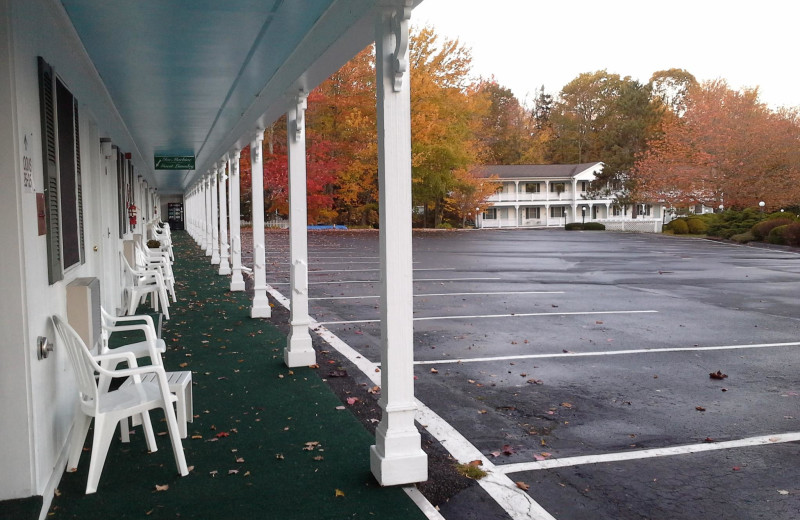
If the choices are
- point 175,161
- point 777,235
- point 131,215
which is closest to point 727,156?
point 777,235

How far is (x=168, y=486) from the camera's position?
4.17 meters

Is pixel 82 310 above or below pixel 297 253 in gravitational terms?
below

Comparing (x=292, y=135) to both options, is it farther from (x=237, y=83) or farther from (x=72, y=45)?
(x=72, y=45)

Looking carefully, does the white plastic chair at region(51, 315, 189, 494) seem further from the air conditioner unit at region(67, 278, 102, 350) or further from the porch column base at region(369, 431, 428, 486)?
the porch column base at region(369, 431, 428, 486)

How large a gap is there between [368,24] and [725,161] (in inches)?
1655

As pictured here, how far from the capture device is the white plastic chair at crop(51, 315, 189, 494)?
13.4 feet

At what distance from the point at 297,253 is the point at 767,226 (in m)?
31.2

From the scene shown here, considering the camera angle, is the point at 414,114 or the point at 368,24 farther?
the point at 414,114

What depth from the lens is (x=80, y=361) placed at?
414 cm

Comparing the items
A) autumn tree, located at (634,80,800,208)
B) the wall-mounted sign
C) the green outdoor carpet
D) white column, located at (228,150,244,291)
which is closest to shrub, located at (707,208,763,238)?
autumn tree, located at (634,80,800,208)

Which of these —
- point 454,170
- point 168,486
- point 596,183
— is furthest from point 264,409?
point 596,183

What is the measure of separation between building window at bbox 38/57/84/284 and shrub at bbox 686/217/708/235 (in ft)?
129

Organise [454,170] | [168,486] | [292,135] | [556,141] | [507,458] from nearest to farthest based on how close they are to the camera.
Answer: [168,486] < [507,458] < [292,135] < [454,170] < [556,141]

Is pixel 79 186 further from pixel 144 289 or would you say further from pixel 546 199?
pixel 546 199
